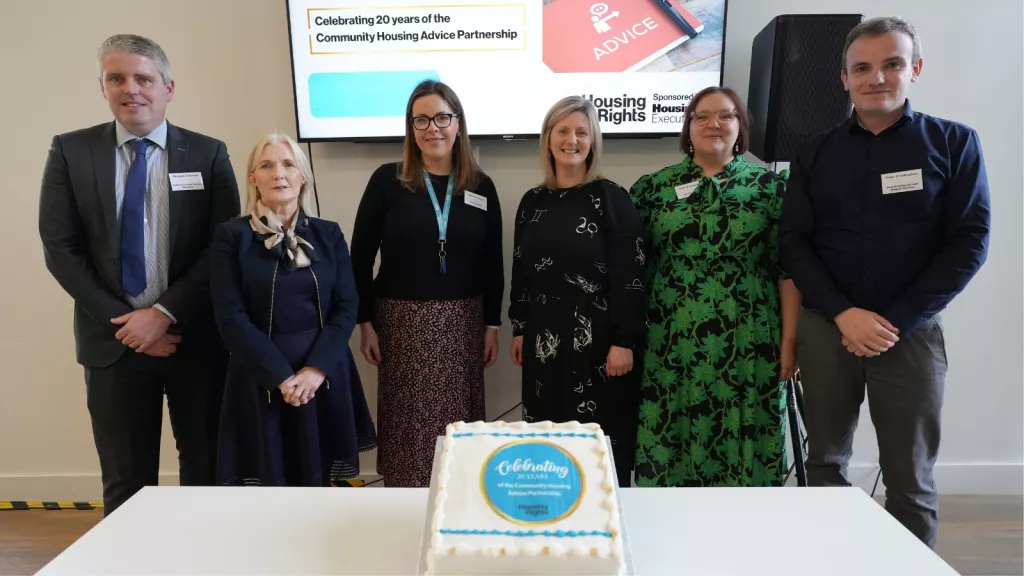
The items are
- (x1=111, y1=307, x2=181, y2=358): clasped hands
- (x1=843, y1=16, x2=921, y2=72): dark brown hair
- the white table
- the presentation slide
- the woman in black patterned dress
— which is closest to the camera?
the white table

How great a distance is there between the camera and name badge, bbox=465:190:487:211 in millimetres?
2223

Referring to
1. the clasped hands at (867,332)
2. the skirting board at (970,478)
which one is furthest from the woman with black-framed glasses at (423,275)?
the skirting board at (970,478)

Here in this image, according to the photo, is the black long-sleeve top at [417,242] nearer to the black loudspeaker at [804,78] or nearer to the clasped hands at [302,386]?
the clasped hands at [302,386]

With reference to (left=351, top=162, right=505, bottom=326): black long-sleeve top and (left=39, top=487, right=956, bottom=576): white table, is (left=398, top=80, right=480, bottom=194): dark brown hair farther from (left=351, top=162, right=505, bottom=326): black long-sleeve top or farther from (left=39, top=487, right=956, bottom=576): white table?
(left=39, top=487, right=956, bottom=576): white table

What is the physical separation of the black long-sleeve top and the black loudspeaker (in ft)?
3.74

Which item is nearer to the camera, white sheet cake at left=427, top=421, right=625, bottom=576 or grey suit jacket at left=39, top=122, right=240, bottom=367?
white sheet cake at left=427, top=421, right=625, bottom=576

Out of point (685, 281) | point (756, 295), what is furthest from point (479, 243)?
point (756, 295)

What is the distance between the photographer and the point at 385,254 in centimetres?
222

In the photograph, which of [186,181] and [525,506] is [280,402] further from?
[525,506]

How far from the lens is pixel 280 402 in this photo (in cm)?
186

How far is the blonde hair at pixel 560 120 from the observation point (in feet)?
6.77

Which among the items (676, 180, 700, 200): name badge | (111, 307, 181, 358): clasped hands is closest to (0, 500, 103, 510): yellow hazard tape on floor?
(111, 307, 181, 358): clasped hands

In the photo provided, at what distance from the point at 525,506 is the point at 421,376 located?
1.46 metres

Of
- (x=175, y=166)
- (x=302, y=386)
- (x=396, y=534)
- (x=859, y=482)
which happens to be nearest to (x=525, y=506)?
(x=396, y=534)
